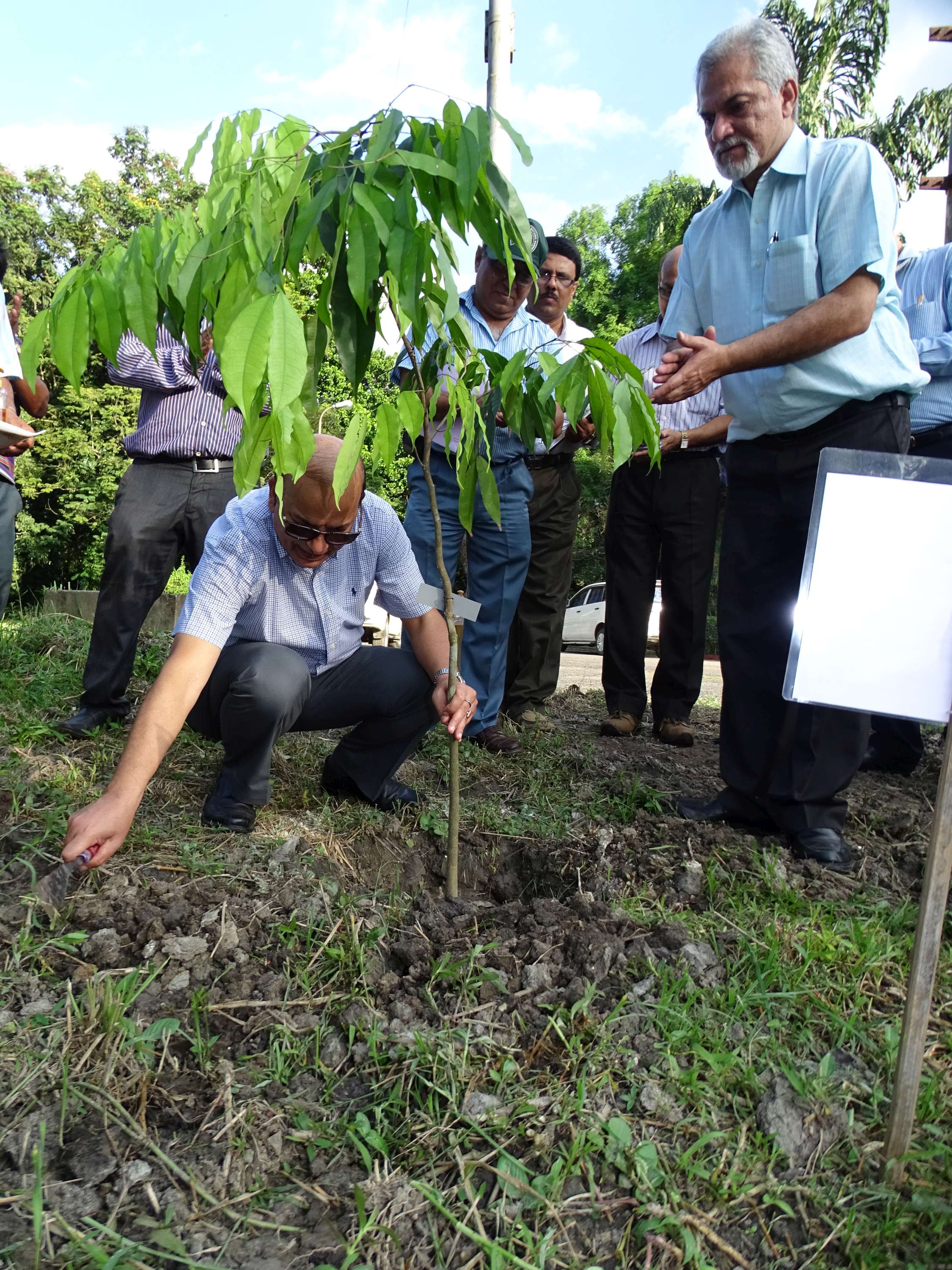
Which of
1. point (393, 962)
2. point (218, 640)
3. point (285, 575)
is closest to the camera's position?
point (393, 962)

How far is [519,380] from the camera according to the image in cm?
183

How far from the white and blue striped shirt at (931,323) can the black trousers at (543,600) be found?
1.41 meters

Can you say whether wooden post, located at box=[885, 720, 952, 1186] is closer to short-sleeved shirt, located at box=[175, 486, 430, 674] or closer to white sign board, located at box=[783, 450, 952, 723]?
white sign board, located at box=[783, 450, 952, 723]

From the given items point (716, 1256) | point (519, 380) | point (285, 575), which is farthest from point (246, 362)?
point (285, 575)

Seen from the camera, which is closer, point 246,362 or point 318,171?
point 246,362

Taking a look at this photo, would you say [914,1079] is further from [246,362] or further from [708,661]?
[708,661]

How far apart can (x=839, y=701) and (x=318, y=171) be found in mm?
1164

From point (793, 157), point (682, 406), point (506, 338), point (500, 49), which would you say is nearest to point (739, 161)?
point (793, 157)

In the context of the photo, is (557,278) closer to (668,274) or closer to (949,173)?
(668,274)

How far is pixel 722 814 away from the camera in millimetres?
2811

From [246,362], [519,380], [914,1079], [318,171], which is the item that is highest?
A: [318,171]

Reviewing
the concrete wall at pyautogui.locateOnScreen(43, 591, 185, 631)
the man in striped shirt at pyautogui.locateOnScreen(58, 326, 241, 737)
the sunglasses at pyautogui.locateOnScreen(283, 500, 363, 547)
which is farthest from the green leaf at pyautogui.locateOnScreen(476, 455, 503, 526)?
the concrete wall at pyautogui.locateOnScreen(43, 591, 185, 631)

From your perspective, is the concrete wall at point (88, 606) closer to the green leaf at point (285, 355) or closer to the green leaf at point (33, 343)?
the green leaf at point (33, 343)

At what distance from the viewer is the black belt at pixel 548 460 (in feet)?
13.0
